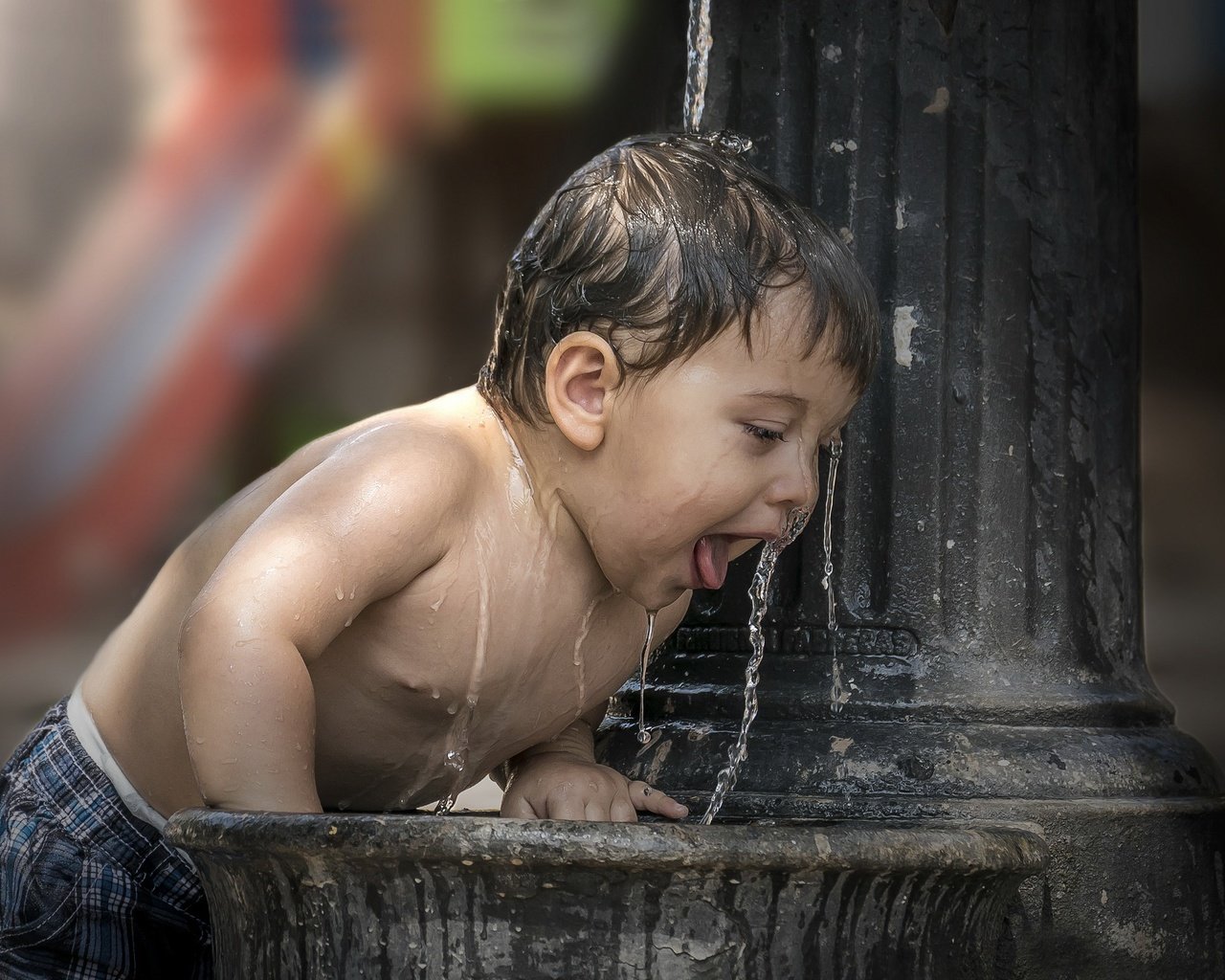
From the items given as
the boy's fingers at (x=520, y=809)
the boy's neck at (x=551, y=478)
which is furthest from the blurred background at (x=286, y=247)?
the boy's fingers at (x=520, y=809)

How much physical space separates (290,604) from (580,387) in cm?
33

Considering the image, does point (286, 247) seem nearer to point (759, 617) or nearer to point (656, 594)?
point (759, 617)

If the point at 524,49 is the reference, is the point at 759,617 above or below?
below

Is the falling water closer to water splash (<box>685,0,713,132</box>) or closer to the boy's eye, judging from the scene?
the boy's eye

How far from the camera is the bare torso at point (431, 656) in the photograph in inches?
52.1

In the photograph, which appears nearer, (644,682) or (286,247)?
(644,682)

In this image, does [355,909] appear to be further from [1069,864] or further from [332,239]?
[332,239]

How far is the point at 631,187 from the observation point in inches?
51.8

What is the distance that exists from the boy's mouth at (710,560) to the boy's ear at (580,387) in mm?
131

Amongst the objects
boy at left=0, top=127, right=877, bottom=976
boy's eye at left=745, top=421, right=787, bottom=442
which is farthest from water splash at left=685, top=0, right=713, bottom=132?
boy's eye at left=745, top=421, right=787, bottom=442

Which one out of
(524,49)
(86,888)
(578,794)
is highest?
(524,49)

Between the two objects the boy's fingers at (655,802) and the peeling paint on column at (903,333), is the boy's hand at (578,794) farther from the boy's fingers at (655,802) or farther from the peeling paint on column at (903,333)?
the peeling paint on column at (903,333)

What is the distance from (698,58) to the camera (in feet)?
5.45

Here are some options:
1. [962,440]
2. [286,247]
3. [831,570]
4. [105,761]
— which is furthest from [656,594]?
[286,247]
